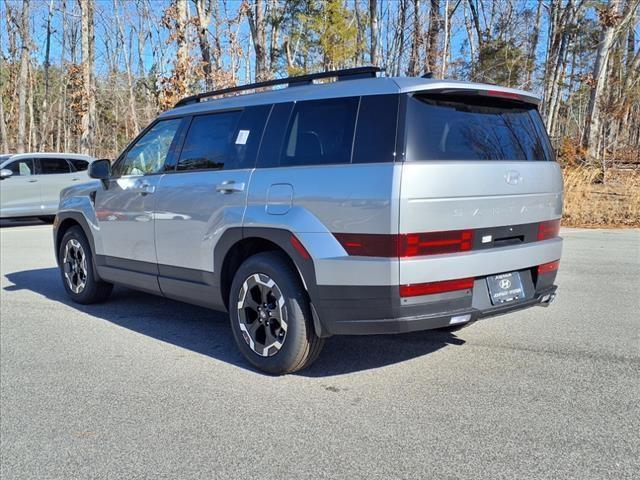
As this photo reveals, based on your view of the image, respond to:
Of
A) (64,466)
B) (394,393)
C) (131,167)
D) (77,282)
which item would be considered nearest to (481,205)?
(394,393)

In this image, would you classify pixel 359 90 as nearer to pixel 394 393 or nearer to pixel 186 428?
pixel 394 393

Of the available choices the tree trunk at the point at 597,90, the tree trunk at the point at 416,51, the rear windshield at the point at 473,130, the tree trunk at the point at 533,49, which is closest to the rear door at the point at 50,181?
the tree trunk at the point at 416,51

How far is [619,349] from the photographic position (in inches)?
185

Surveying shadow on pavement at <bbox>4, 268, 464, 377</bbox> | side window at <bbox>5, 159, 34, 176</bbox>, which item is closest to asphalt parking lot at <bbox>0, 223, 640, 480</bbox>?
shadow on pavement at <bbox>4, 268, 464, 377</bbox>

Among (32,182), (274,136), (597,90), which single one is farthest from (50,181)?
(597,90)

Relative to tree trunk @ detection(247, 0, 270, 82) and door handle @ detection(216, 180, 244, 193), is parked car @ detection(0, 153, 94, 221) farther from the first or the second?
door handle @ detection(216, 180, 244, 193)

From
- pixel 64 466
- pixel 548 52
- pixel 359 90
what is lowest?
pixel 64 466

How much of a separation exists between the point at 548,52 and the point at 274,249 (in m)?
25.0

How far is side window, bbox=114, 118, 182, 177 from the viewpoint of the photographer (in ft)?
17.9

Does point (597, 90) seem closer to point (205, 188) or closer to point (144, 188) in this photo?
point (144, 188)

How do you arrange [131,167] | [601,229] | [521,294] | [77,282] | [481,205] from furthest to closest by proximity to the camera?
[601,229] → [77,282] → [131,167] → [521,294] → [481,205]

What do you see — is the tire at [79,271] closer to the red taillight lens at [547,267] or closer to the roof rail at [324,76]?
the roof rail at [324,76]

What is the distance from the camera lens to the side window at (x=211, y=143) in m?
4.76

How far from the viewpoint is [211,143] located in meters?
4.96
